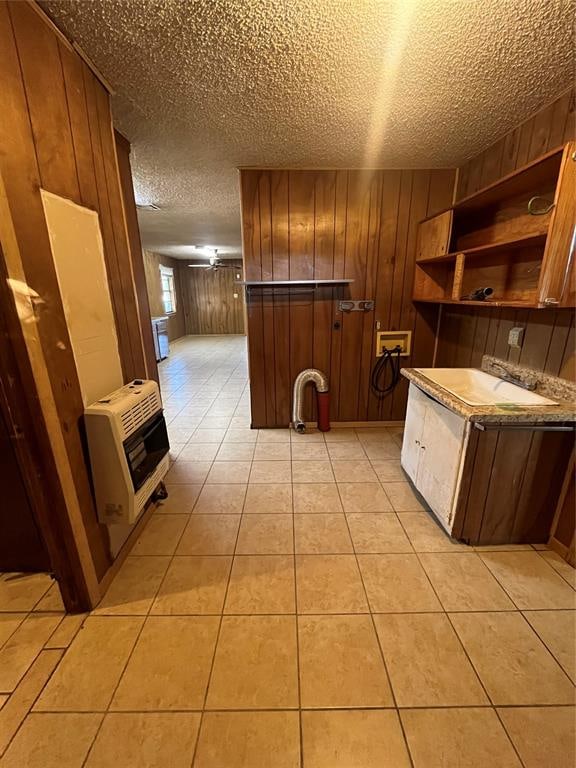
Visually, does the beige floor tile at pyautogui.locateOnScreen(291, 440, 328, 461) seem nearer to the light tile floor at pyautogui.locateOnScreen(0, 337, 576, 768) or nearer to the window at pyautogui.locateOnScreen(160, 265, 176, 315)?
the light tile floor at pyautogui.locateOnScreen(0, 337, 576, 768)

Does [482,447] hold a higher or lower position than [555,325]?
lower

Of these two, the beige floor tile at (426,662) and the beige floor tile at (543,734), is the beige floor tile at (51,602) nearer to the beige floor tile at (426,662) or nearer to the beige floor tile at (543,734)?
the beige floor tile at (426,662)

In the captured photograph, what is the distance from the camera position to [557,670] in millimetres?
1184

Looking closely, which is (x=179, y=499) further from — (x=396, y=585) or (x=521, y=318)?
(x=521, y=318)

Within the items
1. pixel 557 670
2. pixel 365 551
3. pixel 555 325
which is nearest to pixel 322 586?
pixel 365 551

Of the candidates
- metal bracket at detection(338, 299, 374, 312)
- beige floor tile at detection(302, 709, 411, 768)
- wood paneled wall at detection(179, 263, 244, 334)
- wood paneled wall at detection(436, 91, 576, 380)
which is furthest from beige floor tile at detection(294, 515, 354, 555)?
wood paneled wall at detection(179, 263, 244, 334)

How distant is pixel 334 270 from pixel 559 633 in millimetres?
2750

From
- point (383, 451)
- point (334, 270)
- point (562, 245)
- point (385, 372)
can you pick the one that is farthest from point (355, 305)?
point (562, 245)

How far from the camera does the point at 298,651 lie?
4.09 ft

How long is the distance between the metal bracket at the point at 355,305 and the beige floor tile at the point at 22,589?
285cm

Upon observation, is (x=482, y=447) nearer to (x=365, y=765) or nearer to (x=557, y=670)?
(x=557, y=670)

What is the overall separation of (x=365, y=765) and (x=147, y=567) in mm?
1243

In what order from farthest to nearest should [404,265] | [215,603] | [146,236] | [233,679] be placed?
[146,236]
[404,265]
[215,603]
[233,679]

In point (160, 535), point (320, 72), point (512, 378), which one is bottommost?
point (160, 535)
